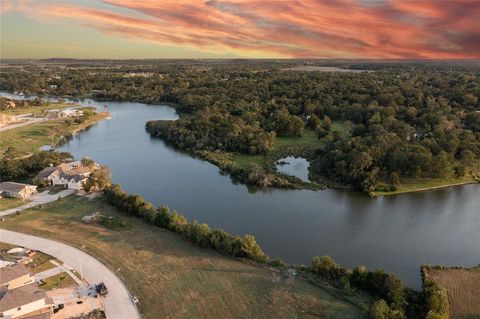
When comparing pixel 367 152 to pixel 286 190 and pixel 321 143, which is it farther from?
pixel 321 143

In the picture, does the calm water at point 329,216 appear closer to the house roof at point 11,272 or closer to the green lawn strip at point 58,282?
the green lawn strip at point 58,282

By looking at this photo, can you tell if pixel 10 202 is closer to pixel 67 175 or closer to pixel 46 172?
pixel 67 175

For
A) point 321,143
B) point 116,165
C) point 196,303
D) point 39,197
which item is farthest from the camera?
point 321,143

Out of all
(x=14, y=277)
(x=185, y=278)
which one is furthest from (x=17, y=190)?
(x=185, y=278)

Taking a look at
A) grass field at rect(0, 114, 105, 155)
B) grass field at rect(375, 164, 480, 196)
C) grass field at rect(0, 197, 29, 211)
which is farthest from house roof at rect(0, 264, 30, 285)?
grass field at rect(0, 114, 105, 155)

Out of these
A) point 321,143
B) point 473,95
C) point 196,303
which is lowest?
point 196,303

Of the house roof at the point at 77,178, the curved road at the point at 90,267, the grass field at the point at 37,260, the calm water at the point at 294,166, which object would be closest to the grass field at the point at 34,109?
the house roof at the point at 77,178

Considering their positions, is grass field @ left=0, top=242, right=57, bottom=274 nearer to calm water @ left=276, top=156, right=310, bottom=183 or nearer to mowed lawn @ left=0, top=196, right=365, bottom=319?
mowed lawn @ left=0, top=196, right=365, bottom=319

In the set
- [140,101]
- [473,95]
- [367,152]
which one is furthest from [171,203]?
[140,101]
